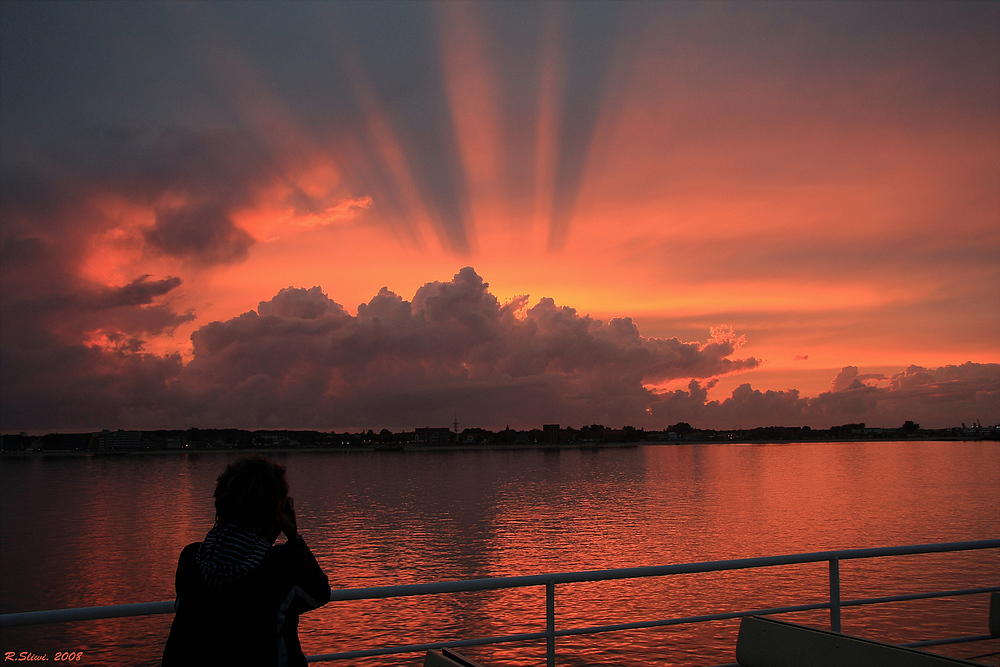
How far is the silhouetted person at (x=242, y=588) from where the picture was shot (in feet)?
9.48

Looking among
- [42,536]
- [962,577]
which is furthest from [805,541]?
[42,536]

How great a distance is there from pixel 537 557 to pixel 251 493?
1453 inches

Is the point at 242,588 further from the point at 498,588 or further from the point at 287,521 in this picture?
the point at 498,588

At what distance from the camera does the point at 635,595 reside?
94.9 ft

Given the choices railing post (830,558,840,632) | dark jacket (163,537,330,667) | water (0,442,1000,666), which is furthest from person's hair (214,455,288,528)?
water (0,442,1000,666)

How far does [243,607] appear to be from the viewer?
289 cm

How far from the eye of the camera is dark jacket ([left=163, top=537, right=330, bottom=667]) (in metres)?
2.89

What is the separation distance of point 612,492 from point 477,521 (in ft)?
98.5

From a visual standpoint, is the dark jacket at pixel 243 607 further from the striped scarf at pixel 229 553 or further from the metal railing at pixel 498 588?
the metal railing at pixel 498 588

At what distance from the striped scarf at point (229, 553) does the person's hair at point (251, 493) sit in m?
0.05

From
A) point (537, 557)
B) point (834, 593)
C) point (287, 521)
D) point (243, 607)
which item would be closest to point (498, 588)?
point (287, 521)

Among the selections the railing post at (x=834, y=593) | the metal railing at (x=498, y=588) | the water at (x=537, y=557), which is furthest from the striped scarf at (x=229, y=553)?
the water at (x=537, y=557)

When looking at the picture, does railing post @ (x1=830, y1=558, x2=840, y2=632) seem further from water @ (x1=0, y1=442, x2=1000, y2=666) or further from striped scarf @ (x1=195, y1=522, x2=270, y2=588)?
water @ (x1=0, y1=442, x2=1000, y2=666)

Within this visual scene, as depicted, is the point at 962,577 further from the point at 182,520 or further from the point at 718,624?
the point at 182,520
